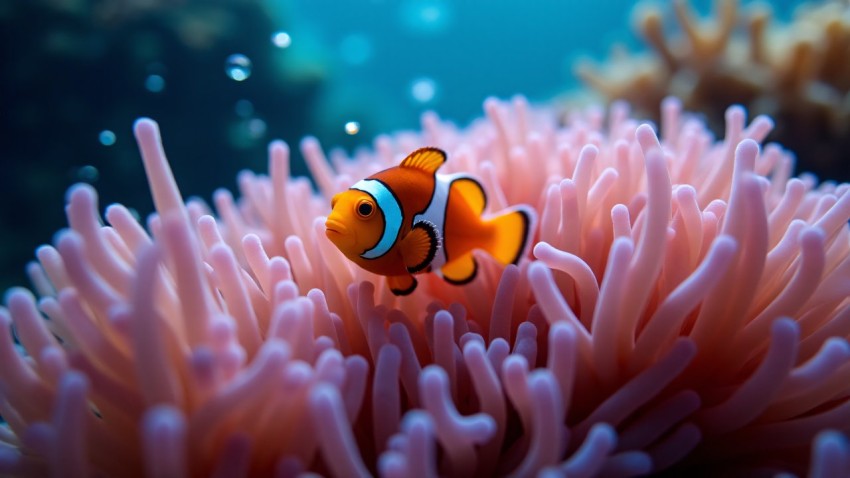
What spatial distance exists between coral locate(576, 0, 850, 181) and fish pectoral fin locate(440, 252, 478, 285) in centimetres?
268

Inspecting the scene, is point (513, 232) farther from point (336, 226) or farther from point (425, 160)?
point (336, 226)

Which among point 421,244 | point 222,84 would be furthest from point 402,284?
point 222,84

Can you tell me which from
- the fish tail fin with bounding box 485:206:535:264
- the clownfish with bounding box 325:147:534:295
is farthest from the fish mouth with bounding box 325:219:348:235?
the fish tail fin with bounding box 485:206:535:264

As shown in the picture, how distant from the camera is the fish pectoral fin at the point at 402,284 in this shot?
1.42 meters

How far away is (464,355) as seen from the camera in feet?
3.92

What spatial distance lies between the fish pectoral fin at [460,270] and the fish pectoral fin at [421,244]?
10cm

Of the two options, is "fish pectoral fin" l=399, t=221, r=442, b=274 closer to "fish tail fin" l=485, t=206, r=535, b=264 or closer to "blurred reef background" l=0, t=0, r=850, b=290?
"fish tail fin" l=485, t=206, r=535, b=264

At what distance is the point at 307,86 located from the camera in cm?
633

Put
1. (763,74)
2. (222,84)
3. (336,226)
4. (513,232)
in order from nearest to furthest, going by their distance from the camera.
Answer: (336,226)
(513,232)
(763,74)
(222,84)

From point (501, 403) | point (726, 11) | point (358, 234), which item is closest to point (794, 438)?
point (501, 403)

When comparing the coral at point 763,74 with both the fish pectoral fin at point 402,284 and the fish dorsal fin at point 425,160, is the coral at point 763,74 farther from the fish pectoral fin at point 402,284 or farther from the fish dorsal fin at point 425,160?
the fish pectoral fin at point 402,284

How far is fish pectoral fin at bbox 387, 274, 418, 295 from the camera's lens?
1.42 metres

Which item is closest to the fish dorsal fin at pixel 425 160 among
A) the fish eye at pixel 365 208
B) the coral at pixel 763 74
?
the fish eye at pixel 365 208

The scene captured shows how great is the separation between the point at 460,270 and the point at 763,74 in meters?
2.92
